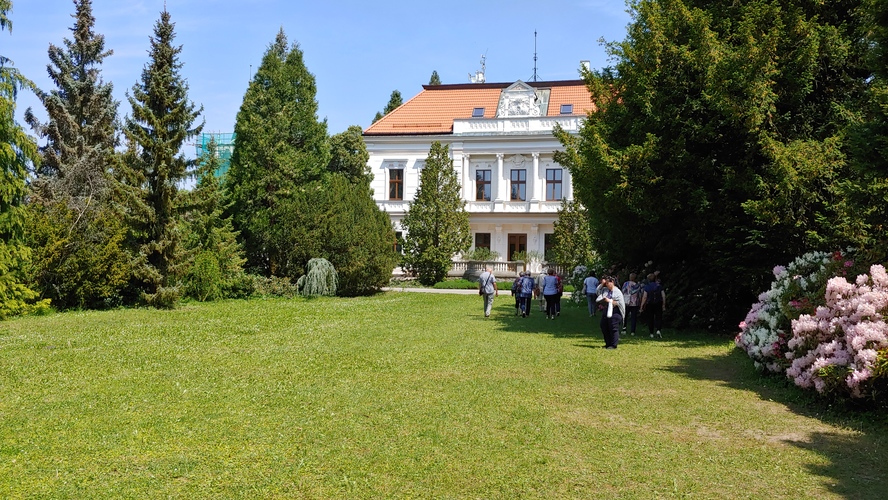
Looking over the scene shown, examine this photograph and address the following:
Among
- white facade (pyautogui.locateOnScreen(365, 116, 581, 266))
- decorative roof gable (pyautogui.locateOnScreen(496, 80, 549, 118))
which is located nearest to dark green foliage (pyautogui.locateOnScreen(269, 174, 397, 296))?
white facade (pyautogui.locateOnScreen(365, 116, 581, 266))

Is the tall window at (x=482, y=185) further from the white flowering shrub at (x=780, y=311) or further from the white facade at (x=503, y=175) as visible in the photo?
the white flowering shrub at (x=780, y=311)

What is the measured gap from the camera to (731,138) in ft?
62.0

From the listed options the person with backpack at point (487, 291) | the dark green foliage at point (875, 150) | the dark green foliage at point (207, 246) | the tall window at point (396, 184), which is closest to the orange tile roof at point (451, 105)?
the tall window at point (396, 184)

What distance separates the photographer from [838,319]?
424 inches

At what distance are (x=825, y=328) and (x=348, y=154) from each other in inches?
2096

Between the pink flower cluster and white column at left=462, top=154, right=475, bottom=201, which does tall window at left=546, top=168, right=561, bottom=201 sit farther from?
the pink flower cluster

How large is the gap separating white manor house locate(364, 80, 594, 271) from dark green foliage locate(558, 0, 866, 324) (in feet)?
106

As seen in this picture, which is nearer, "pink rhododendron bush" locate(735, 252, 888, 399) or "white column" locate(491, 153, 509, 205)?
"pink rhododendron bush" locate(735, 252, 888, 399)

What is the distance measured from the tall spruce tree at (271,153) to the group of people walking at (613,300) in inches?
553

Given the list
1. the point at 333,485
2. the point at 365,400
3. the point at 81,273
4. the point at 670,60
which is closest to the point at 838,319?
the point at 365,400

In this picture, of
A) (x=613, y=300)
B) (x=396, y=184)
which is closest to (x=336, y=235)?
(x=613, y=300)

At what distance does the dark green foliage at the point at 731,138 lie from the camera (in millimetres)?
16766

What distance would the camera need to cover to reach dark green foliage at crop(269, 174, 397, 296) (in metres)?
34.7

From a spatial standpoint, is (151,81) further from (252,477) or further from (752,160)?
(252,477)
